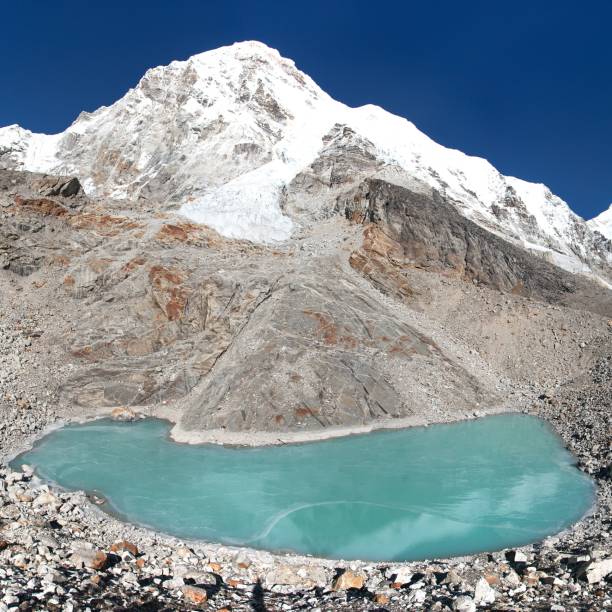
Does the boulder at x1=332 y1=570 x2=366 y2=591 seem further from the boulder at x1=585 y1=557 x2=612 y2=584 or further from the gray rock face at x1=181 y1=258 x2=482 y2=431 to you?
the gray rock face at x1=181 y1=258 x2=482 y2=431

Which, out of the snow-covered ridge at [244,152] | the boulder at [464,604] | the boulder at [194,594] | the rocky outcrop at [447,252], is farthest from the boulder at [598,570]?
the snow-covered ridge at [244,152]

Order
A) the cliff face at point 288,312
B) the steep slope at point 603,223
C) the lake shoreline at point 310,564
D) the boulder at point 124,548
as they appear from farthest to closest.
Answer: the steep slope at point 603,223 → the cliff face at point 288,312 → the boulder at point 124,548 → the lake shoreline at point 310,564

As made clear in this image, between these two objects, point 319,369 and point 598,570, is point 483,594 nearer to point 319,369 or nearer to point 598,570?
point 598,570

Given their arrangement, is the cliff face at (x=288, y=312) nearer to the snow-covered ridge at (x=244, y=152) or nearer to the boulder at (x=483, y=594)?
the snow-covered ridge at (x=244, y=152)

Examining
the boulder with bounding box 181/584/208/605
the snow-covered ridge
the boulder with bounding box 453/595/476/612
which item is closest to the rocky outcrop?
the snow-covered ridge

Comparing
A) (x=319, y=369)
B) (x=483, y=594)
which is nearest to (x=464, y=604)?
(x=483, y=594)
